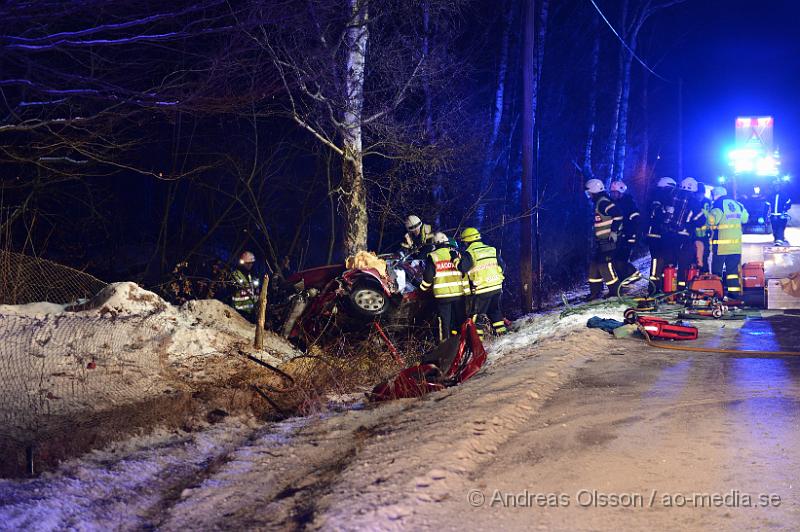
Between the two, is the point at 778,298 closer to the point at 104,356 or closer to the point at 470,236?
the point at 470,236

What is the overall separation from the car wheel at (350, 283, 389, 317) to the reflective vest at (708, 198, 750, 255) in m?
6.26

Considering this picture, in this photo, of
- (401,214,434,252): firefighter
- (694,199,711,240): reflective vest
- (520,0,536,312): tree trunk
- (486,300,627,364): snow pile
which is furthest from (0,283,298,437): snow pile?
(694,199,711,240): reflective vest

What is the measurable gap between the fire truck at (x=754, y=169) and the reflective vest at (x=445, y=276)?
8940mm

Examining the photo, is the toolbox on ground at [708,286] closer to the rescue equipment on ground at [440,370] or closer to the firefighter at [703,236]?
the firefighter at [703,236]

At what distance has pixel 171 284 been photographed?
12609 millimetres

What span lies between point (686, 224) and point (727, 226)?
0.64 metres

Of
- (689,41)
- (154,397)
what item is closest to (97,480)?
(154,397)

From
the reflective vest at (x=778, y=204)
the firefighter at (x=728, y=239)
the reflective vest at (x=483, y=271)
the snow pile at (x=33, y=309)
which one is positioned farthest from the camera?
the reflective vest at (x=778, y=204)

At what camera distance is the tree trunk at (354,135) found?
11.3 m

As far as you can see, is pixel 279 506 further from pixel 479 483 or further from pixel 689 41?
pixel 689 41

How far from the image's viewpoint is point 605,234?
42.0 ft

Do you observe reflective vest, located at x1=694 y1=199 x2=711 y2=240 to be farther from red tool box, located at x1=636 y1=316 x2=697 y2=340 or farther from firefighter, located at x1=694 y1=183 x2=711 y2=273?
red tool box, located at x1=636 y1=316 x2=697 y2=340

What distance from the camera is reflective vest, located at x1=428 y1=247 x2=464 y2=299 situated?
972 centimetres

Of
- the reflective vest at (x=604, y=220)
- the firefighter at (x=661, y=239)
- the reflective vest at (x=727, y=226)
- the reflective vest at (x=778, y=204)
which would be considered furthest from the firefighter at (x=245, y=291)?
the reflective vest at (x=778, y=204)
